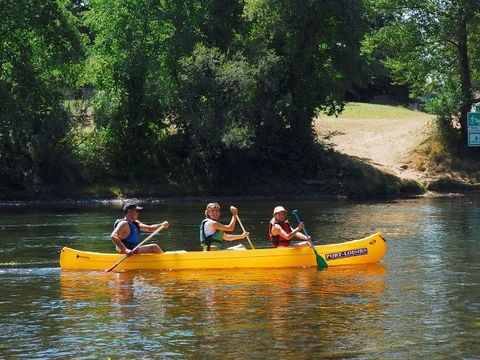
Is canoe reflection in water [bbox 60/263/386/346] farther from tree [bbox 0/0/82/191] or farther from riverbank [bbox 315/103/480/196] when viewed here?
riverbank [bbox 315/103/480/196]

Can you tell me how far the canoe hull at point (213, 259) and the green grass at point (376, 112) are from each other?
33.8 m

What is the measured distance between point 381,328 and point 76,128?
2923 centimetres

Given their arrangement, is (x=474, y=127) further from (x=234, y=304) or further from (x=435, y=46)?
(x=234, y=304)

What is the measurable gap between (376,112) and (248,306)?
138 feet

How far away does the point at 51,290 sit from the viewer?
18.6 meters

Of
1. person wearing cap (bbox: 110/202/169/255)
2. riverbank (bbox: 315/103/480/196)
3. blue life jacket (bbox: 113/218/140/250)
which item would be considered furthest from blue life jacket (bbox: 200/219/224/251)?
riverbank (bbox: 315/103/480/196)

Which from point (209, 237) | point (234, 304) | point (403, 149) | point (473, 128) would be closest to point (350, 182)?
point (403, 149)

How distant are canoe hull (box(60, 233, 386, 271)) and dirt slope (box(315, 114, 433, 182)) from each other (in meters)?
23.4

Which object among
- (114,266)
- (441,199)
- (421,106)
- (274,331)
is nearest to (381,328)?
(274,331)

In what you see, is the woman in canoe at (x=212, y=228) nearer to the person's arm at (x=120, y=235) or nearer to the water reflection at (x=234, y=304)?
the water reflection at (x=234, y=304)

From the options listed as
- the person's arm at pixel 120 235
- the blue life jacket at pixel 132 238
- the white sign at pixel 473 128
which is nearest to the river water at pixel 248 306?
the person's arm at pixel 120 235

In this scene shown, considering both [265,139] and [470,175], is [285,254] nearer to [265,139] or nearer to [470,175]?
[265,139]

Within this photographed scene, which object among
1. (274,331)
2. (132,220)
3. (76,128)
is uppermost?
(76,128)

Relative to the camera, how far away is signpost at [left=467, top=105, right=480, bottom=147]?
45625 millimetres
